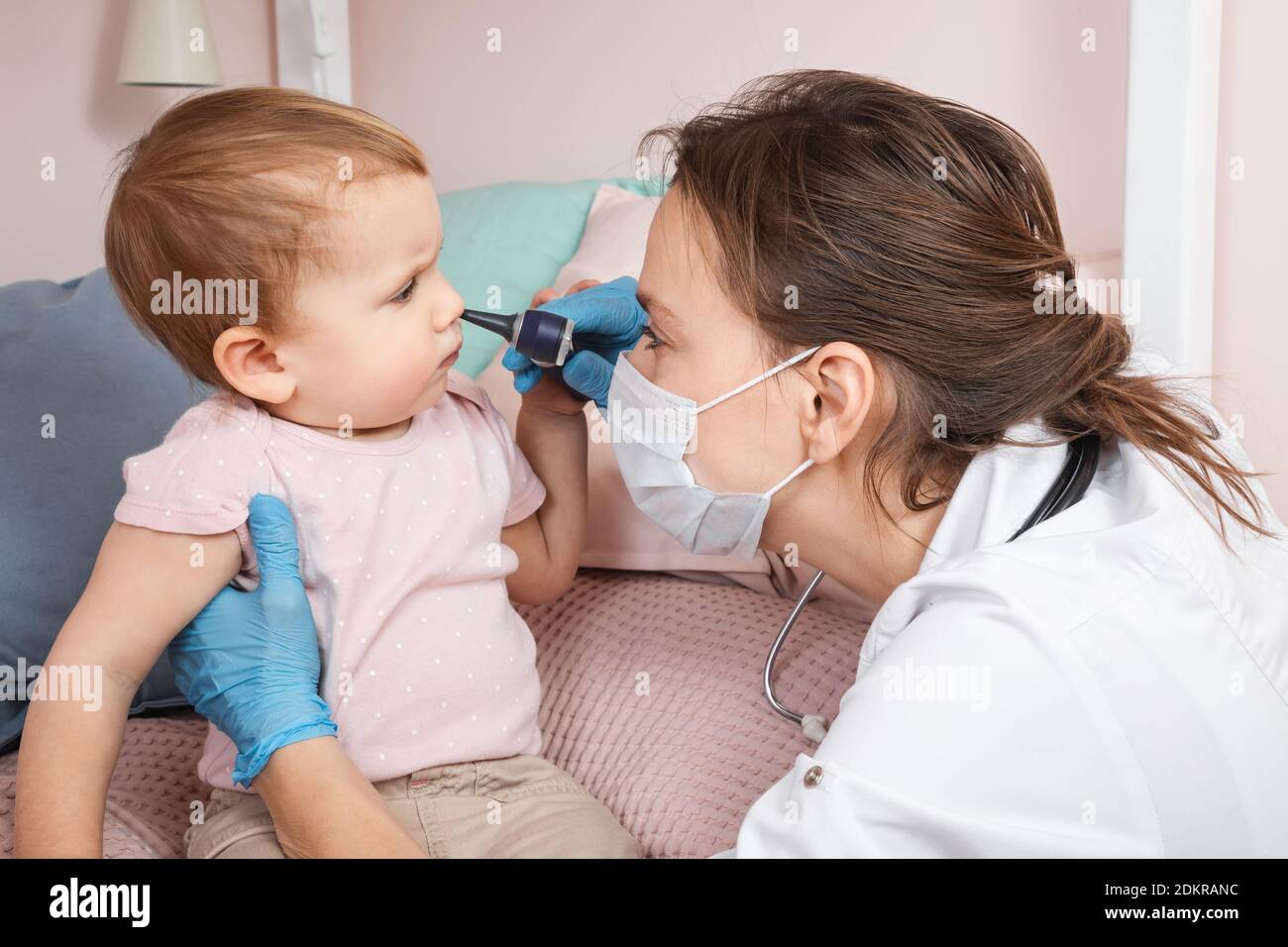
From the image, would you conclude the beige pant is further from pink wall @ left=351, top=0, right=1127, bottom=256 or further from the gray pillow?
pink wall @ left=351, top=0, right=1127, bottom=256

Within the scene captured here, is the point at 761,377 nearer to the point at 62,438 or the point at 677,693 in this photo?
the point at 677,693

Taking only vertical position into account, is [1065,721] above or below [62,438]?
below

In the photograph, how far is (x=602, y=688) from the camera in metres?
1.35

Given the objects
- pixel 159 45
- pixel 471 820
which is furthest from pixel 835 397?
→ pixel 159 45

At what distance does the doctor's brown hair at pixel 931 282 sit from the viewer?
1036 millimetres

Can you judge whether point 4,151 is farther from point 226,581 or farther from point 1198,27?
point 1198,27

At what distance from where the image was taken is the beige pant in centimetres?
107

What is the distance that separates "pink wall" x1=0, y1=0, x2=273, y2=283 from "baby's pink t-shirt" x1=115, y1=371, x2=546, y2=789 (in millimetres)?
1088

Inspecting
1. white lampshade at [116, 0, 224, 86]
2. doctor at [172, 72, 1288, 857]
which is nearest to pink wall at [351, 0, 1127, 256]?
white lampshade at [116, 0, 224, 86]

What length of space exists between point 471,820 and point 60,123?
1542 mm

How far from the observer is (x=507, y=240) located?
190 cm

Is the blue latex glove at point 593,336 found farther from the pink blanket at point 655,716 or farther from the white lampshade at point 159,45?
the white lampshade at point 159,45
